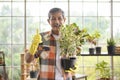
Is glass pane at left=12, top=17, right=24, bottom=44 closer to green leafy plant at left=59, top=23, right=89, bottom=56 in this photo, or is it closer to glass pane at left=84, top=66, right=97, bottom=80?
glass pane at left=84, top=66, right=97, bottom=80

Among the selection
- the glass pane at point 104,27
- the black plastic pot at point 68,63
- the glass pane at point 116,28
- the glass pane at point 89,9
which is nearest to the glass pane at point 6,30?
the glass pane at point 89,9

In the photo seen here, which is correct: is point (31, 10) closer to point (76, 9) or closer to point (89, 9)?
point (76, 9)

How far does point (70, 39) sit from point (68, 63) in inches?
11.2

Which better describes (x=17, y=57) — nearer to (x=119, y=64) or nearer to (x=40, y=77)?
(x=119, y=64)

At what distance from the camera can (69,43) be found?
7.80 ft

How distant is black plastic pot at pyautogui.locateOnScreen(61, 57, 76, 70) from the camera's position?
223cm

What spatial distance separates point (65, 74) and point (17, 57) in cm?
360

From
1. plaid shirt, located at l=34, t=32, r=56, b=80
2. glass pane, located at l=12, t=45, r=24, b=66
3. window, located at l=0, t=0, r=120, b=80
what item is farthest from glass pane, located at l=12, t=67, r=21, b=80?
plaid shirt, located at l=34, t=32, r=56, b=80

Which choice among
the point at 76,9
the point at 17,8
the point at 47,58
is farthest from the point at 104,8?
the point at 47,58

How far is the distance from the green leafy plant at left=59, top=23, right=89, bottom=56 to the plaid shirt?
0.09m

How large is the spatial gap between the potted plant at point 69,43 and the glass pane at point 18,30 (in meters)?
3.47

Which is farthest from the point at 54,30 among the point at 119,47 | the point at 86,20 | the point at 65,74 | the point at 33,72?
the point at 86,20

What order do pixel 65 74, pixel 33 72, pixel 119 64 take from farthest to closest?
pixel 119 64
pixel 33 72
pixel 65 74

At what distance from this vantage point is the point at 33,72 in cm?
483
